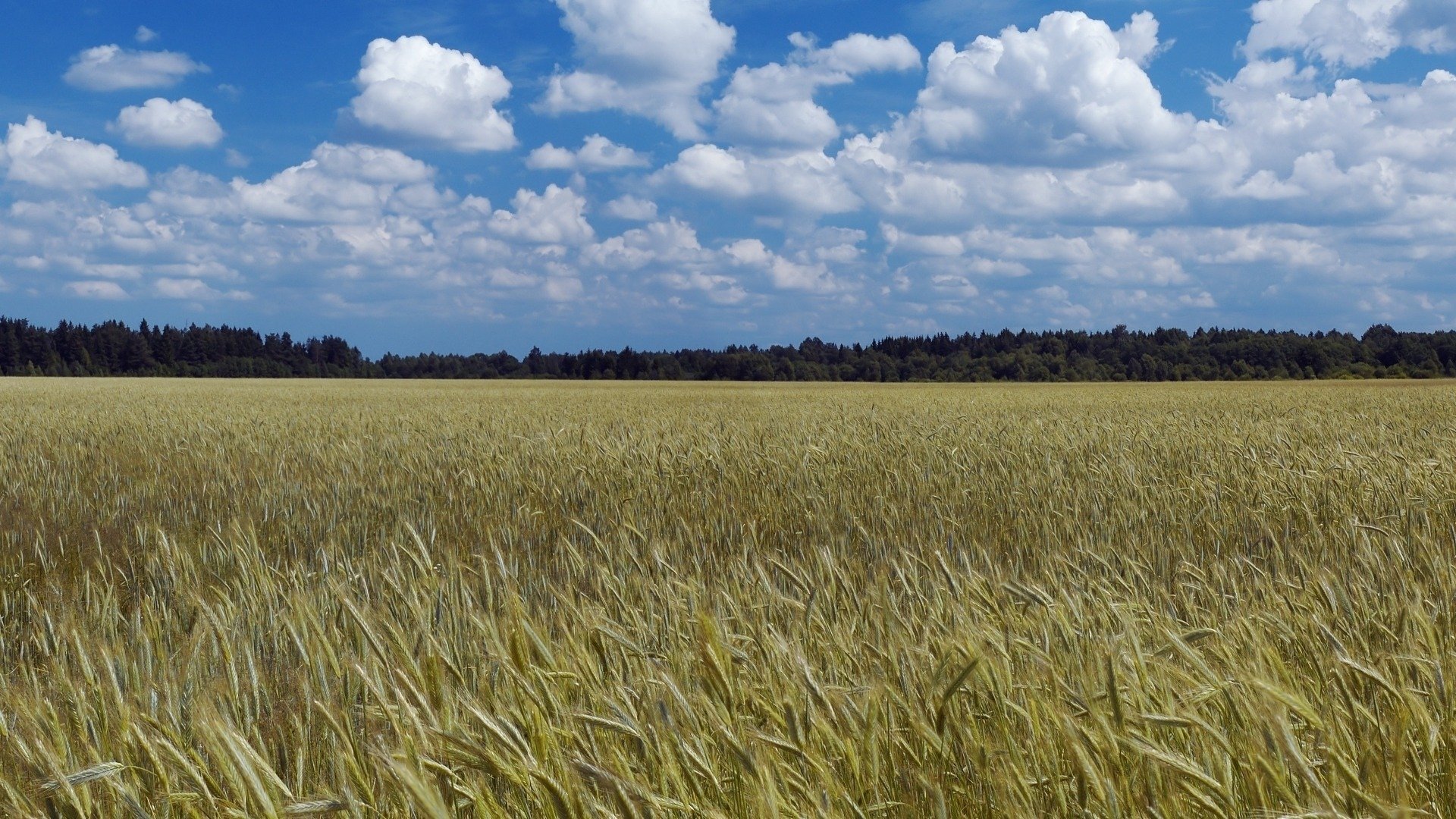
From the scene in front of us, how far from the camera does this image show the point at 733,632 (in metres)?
2.74

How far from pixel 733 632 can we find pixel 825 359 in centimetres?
9135

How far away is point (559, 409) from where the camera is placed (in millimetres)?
16734

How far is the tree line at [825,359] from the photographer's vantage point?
257 feet

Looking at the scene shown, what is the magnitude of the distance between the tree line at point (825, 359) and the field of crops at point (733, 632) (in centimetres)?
7454

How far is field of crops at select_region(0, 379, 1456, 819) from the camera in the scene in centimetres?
145

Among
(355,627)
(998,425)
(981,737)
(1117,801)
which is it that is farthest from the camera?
(998,425)

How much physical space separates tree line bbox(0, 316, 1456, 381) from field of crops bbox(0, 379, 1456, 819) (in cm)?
7454

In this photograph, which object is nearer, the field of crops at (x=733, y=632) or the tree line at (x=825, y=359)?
the field of crops at (x=733, y=632)

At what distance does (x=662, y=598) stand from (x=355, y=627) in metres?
0.85

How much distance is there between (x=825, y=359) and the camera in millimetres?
93438

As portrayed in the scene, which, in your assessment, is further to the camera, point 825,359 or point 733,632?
point 825,359

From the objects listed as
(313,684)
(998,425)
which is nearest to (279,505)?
(313,684)

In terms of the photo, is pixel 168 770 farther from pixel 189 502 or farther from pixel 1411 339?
pixel 1411 339

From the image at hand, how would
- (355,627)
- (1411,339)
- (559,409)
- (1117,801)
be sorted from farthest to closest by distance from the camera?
(1411,339) < (559,409) < (355,627) < (1117,801)
